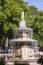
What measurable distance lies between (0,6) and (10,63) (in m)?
18.8

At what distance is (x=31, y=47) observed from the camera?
27109mm

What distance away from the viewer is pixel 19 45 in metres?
27.0

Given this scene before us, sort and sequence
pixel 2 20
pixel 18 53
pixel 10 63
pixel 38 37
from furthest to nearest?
pixel 38 37 < pixel 2 20 < pixel 18 53 < pixel 10 63

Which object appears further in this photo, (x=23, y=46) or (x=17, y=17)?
(x=17, y=17)

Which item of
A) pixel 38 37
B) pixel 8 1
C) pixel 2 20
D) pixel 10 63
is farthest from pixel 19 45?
pixel 38 37

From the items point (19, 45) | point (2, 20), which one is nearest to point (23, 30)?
point (19, 45)

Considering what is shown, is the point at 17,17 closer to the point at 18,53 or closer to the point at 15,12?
the point at 15,12

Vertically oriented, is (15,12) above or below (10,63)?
above

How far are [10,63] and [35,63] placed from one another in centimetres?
192

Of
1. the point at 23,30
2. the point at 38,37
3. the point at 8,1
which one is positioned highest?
the point at 8,1

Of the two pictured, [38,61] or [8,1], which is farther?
[8,1]

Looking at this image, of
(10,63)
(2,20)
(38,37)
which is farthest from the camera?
(38,37)

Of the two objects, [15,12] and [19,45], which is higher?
[15,12]

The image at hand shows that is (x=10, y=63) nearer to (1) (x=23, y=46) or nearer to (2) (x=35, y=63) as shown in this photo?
(2) (x=35, y=63)
